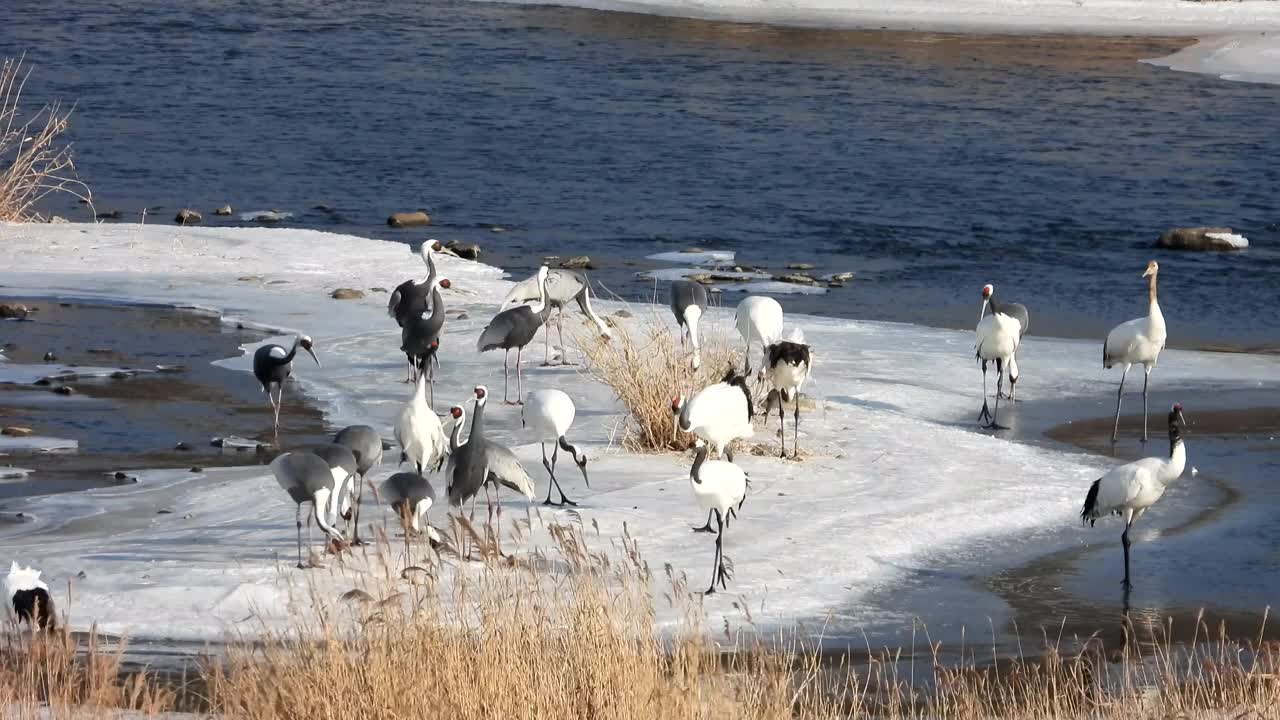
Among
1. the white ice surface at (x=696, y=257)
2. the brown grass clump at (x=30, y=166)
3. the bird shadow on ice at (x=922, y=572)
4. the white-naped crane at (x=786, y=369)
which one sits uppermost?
the brown grass clump at (x=30, y=166)

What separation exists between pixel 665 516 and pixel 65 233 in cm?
1139

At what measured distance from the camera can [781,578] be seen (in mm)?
8883

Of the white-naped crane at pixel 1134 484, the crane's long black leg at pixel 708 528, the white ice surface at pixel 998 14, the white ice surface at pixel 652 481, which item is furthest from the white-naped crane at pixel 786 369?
the white ice surface at pixel 998 14

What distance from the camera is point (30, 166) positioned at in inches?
776

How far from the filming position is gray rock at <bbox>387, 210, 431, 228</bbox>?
21797 millimetres

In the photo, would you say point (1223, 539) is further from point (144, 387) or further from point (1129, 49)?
point (1129, 49)

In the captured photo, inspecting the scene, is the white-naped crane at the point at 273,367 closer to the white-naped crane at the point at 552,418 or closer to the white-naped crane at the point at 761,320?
the white-naped crane at the point at 552,418

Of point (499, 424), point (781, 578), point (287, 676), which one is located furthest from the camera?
point (499, 424)

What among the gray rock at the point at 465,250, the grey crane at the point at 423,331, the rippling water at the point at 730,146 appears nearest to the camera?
the grey crane at the point at 423,331

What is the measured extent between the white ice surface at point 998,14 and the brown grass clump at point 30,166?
1750cm

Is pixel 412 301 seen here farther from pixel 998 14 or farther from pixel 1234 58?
pixel 998 14

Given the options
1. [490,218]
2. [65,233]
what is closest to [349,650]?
[65,233]

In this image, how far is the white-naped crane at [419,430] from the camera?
936cm

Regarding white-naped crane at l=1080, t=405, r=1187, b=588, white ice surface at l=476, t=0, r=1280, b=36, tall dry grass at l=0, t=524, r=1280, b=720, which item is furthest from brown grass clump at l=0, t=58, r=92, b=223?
white ice surface at l=476, t=0, r=1280, b=36
